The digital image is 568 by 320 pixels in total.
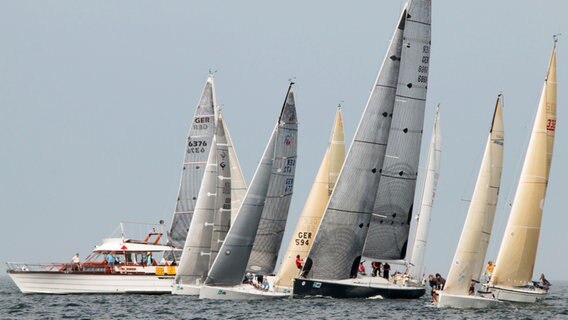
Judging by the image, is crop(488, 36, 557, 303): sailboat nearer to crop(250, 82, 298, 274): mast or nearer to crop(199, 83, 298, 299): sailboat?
crop(199, 83, 298, 299): sailboat

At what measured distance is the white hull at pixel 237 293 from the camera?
58281 millimetres

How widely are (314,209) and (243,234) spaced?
5.61 m

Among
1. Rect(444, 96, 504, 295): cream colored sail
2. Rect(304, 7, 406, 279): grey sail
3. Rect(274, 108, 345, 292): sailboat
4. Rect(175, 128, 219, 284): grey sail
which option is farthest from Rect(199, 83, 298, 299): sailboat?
Rect(444, 96, 504, 295): cream colored sail

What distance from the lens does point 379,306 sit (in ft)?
182

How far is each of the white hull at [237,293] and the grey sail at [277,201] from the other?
276 centimetres

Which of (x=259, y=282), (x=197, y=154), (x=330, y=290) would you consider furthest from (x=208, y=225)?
(x=197, y=154)

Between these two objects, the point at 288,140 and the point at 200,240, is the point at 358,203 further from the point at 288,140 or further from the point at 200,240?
the point at 200,240

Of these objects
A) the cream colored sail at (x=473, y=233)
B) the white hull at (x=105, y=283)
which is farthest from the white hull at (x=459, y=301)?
the white hull at (x=105, y=283)

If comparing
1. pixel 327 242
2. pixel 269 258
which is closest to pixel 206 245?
pixel 269 258

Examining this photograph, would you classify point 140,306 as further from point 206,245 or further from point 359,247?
point 359,247

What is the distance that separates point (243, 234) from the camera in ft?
193

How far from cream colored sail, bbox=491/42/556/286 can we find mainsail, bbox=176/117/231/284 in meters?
12.9

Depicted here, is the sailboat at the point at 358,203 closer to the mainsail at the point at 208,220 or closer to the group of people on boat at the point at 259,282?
the group of people on boat at the point at 259,282

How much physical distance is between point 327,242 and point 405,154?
5917mm
